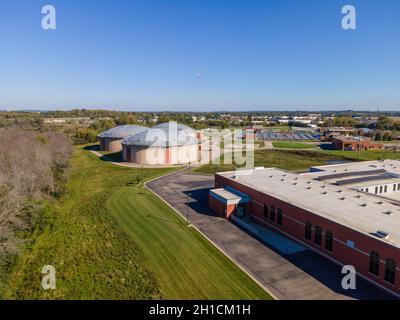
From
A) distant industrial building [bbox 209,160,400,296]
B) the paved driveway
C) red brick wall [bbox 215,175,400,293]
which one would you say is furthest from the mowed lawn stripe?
red brick wall [bbox 215,175,400,293]

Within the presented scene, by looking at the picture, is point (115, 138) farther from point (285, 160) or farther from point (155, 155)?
point (285, 160)

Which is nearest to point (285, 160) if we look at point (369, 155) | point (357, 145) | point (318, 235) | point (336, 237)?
point (369, 155)

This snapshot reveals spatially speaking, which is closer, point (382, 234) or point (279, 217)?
point (382, 234)

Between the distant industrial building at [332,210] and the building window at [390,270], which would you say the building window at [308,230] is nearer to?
the distant industrial building at [332,210]

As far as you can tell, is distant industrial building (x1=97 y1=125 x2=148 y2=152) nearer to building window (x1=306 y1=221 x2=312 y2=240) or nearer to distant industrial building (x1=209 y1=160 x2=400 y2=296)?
distant industrial building (x1=209 y1=160 x2=400 y2=296)

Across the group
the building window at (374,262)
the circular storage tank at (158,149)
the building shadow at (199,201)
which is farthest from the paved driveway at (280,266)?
the circular storage tank at (158,149)
